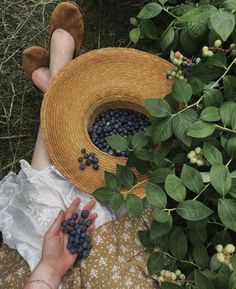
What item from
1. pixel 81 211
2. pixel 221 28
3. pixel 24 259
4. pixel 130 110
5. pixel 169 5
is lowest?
pixel 24 259

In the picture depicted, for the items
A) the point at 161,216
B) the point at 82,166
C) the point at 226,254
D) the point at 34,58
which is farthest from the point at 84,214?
the point at 34,58

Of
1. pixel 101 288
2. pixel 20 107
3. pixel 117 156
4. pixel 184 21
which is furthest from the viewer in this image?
pixel 20 107

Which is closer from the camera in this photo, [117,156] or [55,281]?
[55,281]

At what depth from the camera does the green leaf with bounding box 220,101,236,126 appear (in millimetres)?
983

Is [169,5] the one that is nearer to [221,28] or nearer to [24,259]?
[221,28]

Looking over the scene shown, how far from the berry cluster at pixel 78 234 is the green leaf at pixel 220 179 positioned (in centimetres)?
45

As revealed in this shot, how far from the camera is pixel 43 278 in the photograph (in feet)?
3.97

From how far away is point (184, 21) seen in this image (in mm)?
1078

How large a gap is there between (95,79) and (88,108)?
8 centimetres

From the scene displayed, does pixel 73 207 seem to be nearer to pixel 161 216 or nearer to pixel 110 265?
pixel 110 265

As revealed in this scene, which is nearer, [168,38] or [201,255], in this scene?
[201,255]

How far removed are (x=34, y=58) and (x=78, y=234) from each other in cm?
60

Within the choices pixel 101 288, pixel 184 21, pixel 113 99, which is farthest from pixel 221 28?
pixel 101 288

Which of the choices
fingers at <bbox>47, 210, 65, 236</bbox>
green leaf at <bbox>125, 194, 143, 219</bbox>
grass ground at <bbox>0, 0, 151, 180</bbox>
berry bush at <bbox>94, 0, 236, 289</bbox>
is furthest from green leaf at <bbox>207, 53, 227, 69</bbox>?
grass ground at <bbox>0, 0, 151, 180</bbox>
